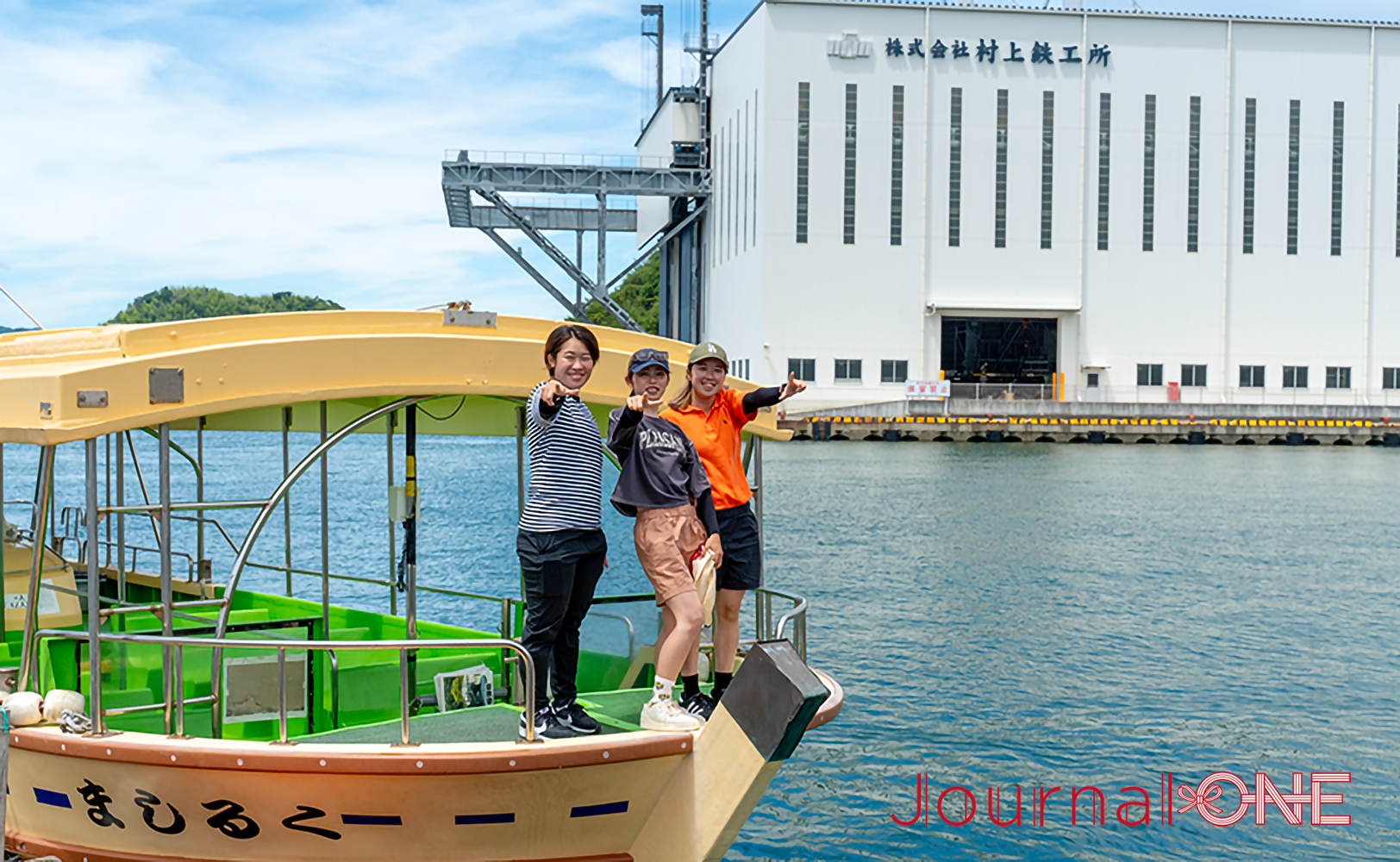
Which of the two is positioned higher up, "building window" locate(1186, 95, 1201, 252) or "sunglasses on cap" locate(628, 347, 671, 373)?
"building window" locate(1186, 95, 1201, 252)

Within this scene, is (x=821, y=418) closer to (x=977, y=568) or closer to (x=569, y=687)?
(x=977, y=568)

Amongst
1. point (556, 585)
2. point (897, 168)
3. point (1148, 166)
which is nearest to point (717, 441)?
point (556, 585)

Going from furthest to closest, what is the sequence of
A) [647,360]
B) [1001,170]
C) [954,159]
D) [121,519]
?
1. [1001,170]
2. [954,159]
3. [121,519]
4. [647,360]

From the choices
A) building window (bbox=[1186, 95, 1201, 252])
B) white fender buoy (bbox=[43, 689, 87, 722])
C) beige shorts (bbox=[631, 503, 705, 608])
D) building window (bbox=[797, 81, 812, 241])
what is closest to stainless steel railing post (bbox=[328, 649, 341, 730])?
white fender buoy (bbox=[43, 689, 87, 722])

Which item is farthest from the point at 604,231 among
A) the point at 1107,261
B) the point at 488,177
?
the point at 1107,261

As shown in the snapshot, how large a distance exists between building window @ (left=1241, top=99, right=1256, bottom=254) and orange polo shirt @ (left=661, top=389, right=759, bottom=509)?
2298 inches

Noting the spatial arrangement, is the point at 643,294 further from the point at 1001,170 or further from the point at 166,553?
the point at 166,553

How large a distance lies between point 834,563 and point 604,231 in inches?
1592

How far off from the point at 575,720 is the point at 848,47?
178ft

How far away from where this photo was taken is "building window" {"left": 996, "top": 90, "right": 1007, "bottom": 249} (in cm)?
5706

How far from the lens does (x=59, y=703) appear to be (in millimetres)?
6078

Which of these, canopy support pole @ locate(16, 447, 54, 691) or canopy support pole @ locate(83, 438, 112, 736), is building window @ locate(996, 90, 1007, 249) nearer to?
canopy support pole @ locate(16, 447, 54, 691)

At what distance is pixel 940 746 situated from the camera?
1165 centimetres

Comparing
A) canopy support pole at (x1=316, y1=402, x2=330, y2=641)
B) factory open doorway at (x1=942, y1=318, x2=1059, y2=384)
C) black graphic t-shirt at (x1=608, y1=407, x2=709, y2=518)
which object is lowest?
canopy support pole at (x1=316, y1=402, x2=330, y2=641)
